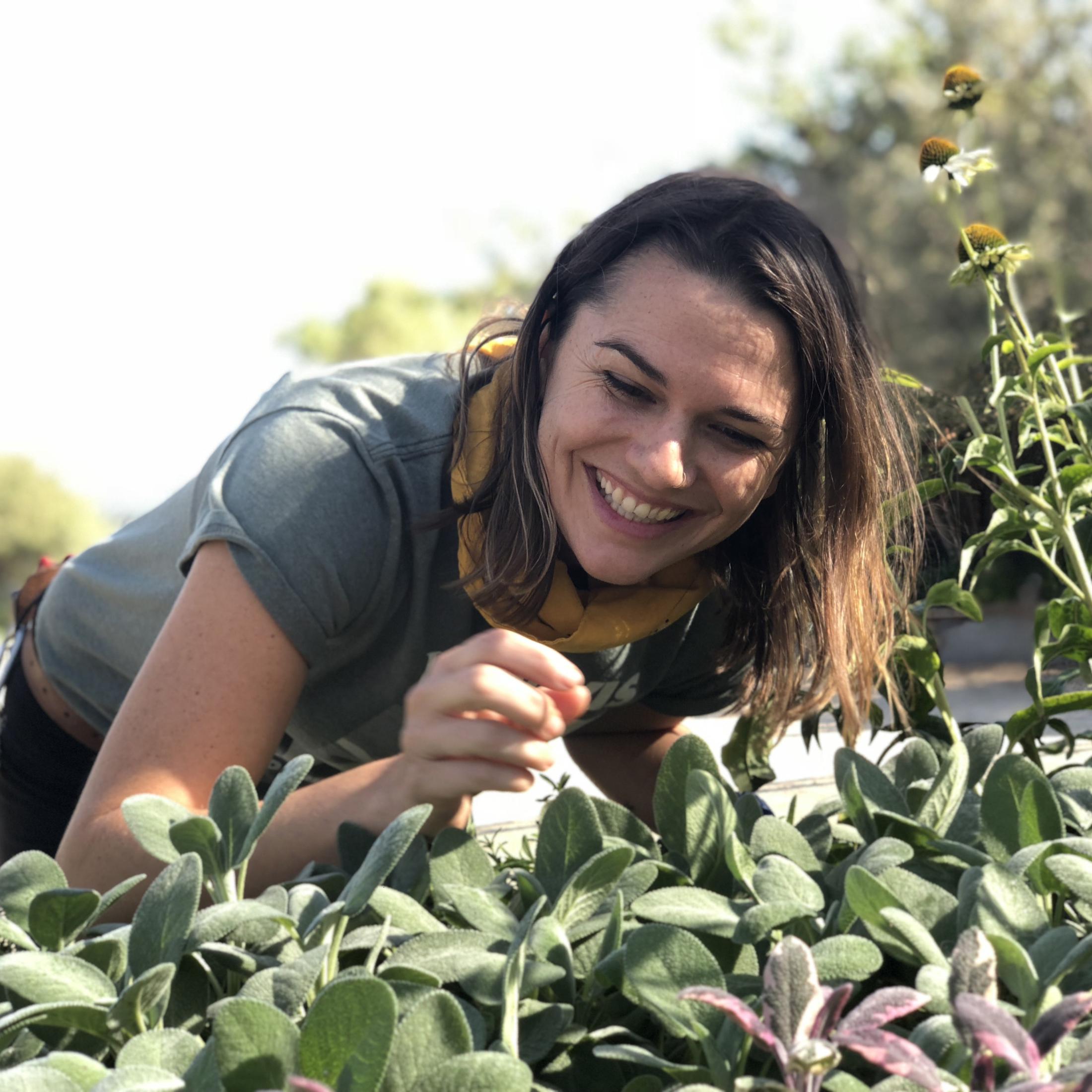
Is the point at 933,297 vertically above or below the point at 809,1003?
below

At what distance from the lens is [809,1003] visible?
43cm

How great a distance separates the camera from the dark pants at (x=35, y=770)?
1905mm

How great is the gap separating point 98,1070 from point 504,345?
126 cm

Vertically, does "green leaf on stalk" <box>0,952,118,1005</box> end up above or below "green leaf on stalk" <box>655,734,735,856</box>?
above

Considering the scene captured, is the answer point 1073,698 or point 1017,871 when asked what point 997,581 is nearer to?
point 1073,698

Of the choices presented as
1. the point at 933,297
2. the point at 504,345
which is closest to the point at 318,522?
the point at 504,345

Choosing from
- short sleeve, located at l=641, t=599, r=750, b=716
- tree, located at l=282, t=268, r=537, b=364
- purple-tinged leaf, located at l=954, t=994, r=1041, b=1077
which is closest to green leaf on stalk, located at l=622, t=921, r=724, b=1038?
purple-tinged leaf, located at l=954, t=994, r=1041, b=1077

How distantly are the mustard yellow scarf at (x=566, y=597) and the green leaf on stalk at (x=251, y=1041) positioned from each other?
37.6 inches

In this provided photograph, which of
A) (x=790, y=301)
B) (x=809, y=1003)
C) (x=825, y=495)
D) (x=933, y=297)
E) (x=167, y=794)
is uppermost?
(x=790, y=301)

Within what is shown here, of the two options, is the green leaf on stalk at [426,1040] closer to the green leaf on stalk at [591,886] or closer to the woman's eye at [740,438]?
the green leaf on stalk at [591,886]

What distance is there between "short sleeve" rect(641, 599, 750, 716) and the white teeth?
1.43 feet

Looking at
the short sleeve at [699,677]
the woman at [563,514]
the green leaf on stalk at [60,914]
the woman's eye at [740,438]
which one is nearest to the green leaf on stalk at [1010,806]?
the green leaf on stalk at [60,914]

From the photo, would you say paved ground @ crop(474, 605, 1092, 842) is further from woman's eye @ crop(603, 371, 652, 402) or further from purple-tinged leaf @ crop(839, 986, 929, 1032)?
purple-tinged leaf @ crop(839, 986, 929, 1032)

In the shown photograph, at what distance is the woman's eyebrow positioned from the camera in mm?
1264
